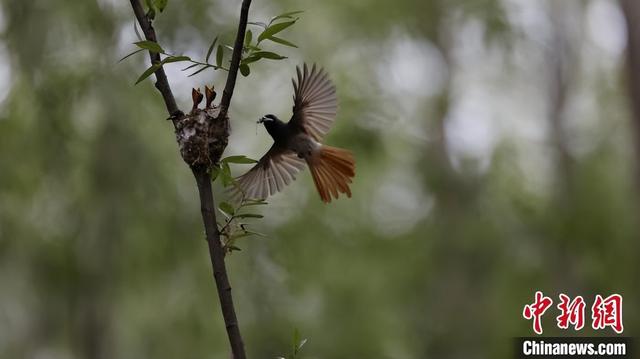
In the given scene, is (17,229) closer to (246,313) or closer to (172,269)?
(172,269)

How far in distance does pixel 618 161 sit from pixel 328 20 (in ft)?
13.1

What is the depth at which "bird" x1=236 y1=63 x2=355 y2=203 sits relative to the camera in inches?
82.0

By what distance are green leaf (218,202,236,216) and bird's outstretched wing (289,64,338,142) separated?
0.45 m

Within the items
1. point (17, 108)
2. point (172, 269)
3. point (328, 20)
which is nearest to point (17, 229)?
point (17, 108)

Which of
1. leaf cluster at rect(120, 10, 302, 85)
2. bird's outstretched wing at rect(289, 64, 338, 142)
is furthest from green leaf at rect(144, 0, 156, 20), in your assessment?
bird's outstretched wing at rect(289, 64, 338, 142)

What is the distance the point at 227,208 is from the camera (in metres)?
1.68

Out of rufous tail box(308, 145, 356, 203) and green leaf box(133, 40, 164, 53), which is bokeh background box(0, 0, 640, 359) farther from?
green leaf box(133, 40, 164, 53)

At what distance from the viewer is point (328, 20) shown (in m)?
11.2

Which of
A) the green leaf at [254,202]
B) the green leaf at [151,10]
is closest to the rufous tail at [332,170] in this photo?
the green leaf at [254,202]

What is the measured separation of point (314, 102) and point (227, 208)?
0.54 meters

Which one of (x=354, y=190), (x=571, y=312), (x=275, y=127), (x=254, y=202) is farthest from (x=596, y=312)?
(x=254, y=202)

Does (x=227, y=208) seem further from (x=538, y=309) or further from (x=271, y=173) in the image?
(x=538, y=309)

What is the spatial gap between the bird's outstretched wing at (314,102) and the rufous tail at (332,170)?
0.16ft

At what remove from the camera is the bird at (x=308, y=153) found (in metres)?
2.08
